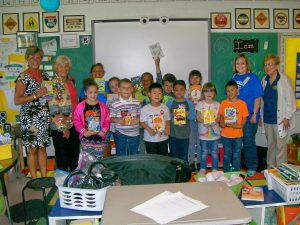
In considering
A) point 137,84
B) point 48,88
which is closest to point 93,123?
point 48,88

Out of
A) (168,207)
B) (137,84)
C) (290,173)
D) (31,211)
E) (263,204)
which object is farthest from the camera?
(137,84)

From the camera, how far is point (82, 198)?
5.93ft

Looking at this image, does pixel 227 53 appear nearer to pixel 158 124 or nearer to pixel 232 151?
pixel 232 151

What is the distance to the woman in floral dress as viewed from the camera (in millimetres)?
3338

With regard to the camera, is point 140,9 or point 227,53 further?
point 227,53

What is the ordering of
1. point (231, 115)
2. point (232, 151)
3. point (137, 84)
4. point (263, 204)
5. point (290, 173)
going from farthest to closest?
point (137, 84) < point (232, 151) < point (231, 115) < point (290, 173) < point (263, 204)

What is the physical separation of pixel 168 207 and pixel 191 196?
Answer: 0.13 m

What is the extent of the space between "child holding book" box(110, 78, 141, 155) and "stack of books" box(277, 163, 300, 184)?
1664mm

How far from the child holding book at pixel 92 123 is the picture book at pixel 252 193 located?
1.62 metres

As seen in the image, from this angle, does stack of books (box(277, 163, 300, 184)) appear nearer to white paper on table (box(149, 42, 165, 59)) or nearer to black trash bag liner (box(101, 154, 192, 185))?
black trash bag liner (box(101, 154, 192, 185))

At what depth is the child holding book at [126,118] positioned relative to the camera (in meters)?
3.46

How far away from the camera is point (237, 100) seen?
3.59 metres

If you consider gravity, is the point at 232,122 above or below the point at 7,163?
above

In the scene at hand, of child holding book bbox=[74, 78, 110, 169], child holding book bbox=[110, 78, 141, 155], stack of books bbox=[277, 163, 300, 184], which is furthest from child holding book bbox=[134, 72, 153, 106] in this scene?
stack of books bbox=[277, 163, 300, 184]
